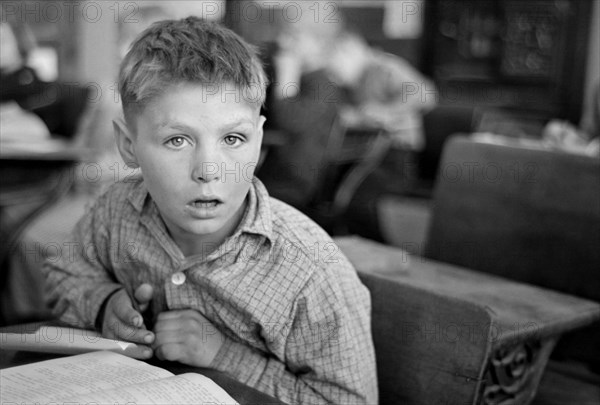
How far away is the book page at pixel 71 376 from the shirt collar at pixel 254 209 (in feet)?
0.72

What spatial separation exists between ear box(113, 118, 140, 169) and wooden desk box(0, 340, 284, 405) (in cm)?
26

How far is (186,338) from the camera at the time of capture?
1.02 m

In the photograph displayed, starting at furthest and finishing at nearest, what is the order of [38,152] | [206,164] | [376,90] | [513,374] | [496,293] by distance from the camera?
1. [376,90]
2. [38,152]
3. [496,293]
4. [513,374]
5. [206,164]

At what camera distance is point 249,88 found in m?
1.01

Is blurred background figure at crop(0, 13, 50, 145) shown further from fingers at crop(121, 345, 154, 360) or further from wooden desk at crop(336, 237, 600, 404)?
fingers at crop(121, 345, 154, 360)

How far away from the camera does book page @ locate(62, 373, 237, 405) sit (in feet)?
2.59

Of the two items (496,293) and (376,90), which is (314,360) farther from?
(376,90)

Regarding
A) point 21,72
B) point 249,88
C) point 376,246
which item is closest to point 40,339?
point 249,88

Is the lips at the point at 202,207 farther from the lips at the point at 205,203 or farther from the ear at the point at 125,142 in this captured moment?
the ear at the point at 125,142

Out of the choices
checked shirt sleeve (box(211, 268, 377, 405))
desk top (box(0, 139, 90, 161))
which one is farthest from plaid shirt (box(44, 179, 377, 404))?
desk top (box(0, 139, 90, 161))

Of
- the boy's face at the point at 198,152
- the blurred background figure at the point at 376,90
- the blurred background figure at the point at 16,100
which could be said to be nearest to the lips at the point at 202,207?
the boy's face at the point at 198,152

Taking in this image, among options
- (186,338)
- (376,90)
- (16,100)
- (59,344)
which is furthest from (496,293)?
(376,90)

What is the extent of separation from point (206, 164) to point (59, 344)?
0.28 metres

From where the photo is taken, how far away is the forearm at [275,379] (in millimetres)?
1024
